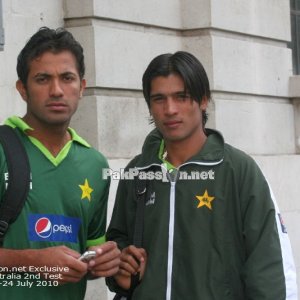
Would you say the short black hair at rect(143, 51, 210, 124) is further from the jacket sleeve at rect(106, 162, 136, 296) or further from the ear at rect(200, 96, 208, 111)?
the jacket sleeve at rect(106, 162, 136, 296)

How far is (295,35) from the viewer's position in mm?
10125

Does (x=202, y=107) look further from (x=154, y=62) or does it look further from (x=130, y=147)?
(x=130, y=147)

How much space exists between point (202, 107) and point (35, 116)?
30.0 inches

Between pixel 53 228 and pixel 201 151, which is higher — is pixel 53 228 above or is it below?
below

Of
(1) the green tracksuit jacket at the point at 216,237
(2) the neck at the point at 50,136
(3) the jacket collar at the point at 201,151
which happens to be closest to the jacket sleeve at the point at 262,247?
(1) the green tracksuit jacket at the point at 216,237

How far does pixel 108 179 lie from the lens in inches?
174

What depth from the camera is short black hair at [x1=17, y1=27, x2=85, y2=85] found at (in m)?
4.21

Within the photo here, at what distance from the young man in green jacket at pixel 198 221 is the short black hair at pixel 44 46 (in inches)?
15.3

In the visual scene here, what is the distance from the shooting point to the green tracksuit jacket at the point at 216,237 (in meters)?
4.06

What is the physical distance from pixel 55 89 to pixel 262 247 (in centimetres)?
111

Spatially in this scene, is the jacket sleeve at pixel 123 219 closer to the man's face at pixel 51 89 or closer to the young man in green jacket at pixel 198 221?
the young man in green jacket at pixel 198 221

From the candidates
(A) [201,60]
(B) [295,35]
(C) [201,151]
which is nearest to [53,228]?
(C) [201,151]

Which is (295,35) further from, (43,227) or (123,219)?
(43,227)

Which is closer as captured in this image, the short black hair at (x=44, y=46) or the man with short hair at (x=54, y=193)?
the man with short hair at (x=54, y=193)
